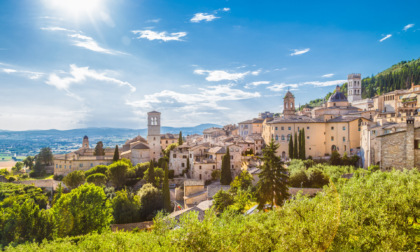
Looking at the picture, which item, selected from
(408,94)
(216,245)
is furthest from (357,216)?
(408,94)

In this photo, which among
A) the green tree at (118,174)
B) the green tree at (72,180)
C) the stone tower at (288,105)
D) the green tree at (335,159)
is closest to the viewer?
the green tree at (335,159)

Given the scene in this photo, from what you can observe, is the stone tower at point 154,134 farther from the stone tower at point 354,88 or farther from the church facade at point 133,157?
the stone tower at point 354,88

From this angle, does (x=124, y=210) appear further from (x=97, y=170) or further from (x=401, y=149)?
(x=401, y=149)

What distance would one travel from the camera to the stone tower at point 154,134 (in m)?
60.2

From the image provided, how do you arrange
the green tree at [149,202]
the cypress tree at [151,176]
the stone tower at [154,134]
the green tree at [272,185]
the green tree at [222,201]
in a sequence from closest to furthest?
the green tree at [272,185], the green tree at [222,201], the green tree at [149,202], the cypress tree at [151,176], the stone tower at [154,134]

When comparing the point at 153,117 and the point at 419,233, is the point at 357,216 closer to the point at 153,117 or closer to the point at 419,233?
the point at 419,233

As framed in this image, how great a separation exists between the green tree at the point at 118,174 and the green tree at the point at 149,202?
11.9 m

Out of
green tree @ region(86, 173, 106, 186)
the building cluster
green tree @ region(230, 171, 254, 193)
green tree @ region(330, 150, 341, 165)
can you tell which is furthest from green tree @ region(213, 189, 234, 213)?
green tree @ region(86, 173, 106, 186)

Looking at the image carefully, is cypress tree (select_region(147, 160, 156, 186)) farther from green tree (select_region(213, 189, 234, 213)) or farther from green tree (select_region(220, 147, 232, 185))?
green tree (select_region(213, 189, 234, 213))

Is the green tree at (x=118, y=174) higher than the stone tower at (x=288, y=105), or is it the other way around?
the stone tower at (x=288, y=105)

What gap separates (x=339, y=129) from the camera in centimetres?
4700

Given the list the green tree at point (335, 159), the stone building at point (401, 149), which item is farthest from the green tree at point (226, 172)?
the stone building at point (401, 149)

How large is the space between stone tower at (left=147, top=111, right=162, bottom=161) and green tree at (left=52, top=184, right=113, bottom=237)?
31.7 m

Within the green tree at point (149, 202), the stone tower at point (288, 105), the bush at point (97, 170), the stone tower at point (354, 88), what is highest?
the stone tower at point (354, 88)
